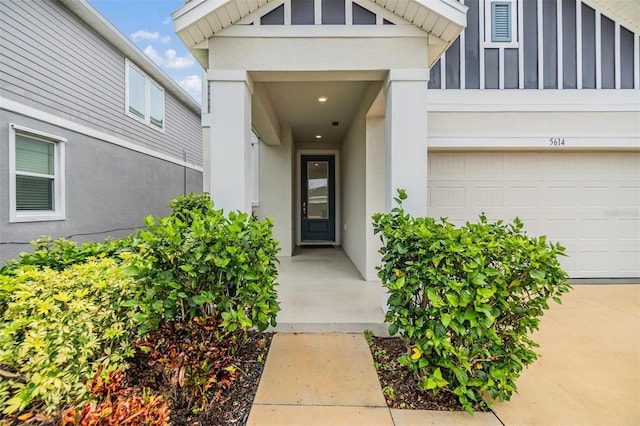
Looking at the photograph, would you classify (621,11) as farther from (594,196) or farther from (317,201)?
(317,201)

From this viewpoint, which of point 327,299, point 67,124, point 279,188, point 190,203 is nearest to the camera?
point 190,203

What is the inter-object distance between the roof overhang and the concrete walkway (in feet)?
10.6

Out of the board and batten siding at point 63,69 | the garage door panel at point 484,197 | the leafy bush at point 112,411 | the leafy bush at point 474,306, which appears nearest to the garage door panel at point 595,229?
the garage door panel at point 484,197

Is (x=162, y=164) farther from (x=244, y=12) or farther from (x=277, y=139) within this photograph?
(x=244, y=12)

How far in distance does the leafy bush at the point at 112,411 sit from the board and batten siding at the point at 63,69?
5372 mm

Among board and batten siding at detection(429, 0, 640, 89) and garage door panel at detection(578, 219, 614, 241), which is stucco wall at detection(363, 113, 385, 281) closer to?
board and batten siding at detection(429, 0, 640, 89)

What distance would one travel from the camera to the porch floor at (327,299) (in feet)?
10.3

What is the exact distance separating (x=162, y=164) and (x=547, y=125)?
9516 mm

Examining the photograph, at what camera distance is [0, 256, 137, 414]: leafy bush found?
1654 millimetres

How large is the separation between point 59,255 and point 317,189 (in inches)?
265

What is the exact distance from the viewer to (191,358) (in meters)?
1.98

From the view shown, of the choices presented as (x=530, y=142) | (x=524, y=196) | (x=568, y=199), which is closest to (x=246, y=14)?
(x=530, y=142)

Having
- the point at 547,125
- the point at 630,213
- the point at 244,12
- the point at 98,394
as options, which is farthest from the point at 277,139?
the point at 630,213

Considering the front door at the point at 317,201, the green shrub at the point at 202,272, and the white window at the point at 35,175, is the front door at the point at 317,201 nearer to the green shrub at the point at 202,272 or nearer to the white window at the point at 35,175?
the white window at the point at 35,175
